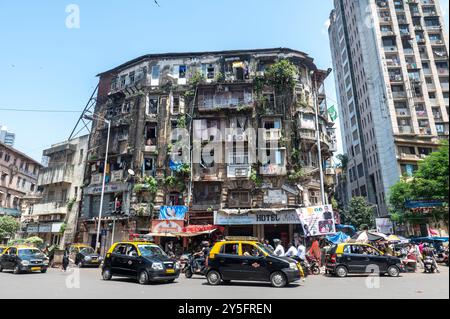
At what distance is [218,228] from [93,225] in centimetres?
1435

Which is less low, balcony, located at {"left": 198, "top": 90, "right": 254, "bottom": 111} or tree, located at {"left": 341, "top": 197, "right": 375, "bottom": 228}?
balcony, located at {"left": 198, "top": 90, "right": 254, "bottom": 111}

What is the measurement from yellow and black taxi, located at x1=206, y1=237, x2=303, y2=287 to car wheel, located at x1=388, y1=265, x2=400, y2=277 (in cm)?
609

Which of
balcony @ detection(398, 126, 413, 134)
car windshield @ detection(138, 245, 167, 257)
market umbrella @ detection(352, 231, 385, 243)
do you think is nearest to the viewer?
car windshield @ detection(138, 245, 167, 257)

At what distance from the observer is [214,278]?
12.3 metres

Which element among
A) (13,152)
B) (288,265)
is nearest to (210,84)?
(288,265)

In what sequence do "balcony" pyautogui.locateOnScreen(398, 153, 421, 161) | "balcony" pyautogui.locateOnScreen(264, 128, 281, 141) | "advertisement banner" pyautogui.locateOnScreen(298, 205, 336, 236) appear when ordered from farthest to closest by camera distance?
"balcony" pyautogui.locateOnScreen(398, 153, 421, 161) < "balcony" pyautogui.locateOnScreen(264, 128, 281, 141) < "advertisement banner" pyautogui.locateOnScreen(298, 205, 336, 236)

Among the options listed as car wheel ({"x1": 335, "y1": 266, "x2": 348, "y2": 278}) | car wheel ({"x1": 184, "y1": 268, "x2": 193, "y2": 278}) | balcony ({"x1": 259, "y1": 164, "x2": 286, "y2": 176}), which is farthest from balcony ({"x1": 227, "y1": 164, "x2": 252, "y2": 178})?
car wheel ({"x1": 335, "y1": 266, "x2": 348, "y2": 278})

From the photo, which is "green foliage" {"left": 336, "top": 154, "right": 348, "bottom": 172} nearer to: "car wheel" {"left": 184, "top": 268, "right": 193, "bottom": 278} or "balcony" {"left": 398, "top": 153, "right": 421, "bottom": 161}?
"balcony" {"left": 398, "top": 153, "right": 421, "bottom": 161}

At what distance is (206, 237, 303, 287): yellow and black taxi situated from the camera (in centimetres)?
1141

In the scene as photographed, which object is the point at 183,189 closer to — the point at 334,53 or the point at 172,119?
the point at 172,119

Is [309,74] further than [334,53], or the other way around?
[334,53]

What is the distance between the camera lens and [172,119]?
30469mm

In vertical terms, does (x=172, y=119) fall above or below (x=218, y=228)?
above

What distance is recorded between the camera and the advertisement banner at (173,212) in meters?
26.1
